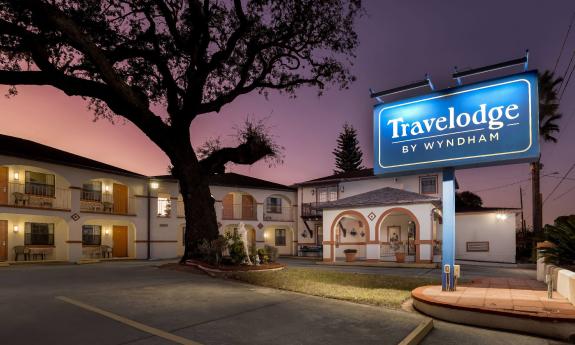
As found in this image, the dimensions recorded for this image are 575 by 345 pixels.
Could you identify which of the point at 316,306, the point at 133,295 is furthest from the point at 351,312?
the point at 133,295

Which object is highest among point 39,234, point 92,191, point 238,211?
point 92,191

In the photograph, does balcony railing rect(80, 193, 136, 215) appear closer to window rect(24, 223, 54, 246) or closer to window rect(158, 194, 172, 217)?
window rect(24, 223, 54, 246)

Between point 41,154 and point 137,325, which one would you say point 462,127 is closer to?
point 137,325

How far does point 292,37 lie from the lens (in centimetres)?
1802

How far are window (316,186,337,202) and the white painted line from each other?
25697 mm

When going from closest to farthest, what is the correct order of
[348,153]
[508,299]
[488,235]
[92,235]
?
[508,299] < [488,235] < [92,235] < [348,153]

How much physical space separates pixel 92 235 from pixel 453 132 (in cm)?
2641

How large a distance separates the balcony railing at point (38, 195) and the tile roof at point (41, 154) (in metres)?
1.94

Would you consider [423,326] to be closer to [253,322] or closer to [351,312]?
[351,312]

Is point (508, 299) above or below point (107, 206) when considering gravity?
below

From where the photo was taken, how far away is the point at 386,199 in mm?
24547

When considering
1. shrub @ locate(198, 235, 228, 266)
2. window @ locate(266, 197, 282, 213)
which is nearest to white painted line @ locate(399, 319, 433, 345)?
shrub @ locate(198, 235, 228, 266)

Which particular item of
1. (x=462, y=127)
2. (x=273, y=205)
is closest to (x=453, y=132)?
(x=462, y=127)

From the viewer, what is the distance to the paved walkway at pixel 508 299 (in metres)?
6.96
